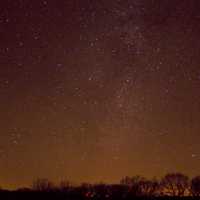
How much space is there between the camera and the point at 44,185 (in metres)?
96.9

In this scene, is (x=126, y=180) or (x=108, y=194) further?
(x=126, y=180)

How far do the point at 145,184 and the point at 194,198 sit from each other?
17566 mm

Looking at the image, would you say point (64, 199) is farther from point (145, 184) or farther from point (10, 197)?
point (145, 184)

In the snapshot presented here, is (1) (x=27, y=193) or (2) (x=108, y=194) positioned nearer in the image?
(1) (x=27, y=193)

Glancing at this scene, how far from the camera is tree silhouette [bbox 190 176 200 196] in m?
84.7

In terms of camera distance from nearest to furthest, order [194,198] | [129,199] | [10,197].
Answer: [10,197] → [129,199] → [194,198]

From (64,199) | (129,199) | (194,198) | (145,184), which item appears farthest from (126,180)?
(64,199)

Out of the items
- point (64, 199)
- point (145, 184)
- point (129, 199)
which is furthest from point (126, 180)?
point (64, 199)

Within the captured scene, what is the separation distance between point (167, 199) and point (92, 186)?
73.1 feet

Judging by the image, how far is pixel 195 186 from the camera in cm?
8650

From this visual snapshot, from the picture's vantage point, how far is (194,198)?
79.1 m

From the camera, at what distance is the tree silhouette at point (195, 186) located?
84.7m

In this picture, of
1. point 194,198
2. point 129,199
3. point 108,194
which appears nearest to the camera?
point 129,199

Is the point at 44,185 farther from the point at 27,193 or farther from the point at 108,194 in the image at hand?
the point at 27,193
